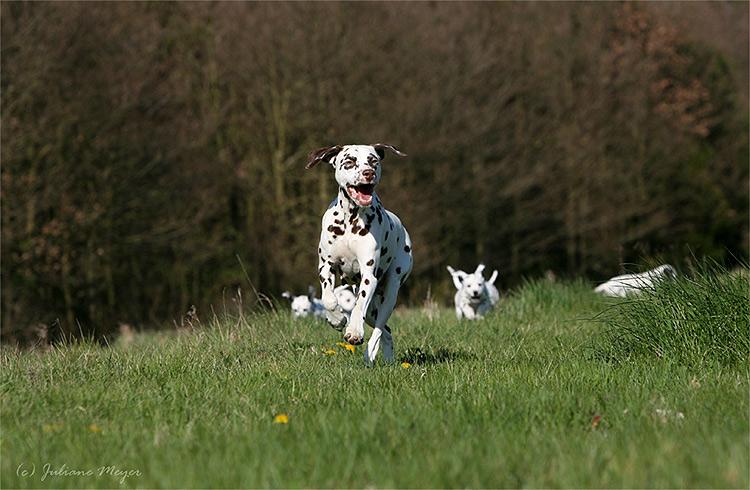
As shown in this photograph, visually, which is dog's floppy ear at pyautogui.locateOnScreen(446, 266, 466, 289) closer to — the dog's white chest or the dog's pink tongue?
the dog's white chest

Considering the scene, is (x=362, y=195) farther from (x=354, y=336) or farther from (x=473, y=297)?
(x=473, y=297)

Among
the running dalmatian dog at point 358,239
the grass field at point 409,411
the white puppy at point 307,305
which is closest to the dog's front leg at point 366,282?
the running dalmatian dog at point 358,239

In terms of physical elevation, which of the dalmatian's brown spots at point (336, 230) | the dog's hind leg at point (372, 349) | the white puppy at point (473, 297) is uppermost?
the dalmatian's brown spots at point (336, 230)

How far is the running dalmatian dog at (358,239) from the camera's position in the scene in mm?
8141

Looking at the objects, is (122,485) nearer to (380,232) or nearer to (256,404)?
(256,404)

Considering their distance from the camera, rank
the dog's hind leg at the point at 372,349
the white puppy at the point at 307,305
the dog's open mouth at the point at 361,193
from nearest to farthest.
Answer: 1. the dog's open mouth at the point at 361,193
2. the dog's hind leg at the point at 372,349
3. the white puppy at the point at 307,305

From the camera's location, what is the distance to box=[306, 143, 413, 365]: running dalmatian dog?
8.14m

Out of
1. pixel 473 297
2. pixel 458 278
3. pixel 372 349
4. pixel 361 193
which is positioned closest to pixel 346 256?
pixel 361 193

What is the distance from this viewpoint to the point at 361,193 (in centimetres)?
812

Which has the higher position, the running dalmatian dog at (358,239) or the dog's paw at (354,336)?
the running dalmatian dog at (358,239)

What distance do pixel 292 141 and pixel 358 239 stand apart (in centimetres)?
1880

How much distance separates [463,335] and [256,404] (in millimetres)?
4951

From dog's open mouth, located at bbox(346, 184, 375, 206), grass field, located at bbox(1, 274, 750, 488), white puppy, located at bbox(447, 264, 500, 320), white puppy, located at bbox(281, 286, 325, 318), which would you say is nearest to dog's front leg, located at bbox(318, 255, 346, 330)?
grass field, located at bbox(1, 274, 750, 488)

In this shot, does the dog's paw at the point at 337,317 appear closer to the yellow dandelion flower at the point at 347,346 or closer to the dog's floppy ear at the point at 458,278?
the yellow dandelion flower at the point at 347,346
